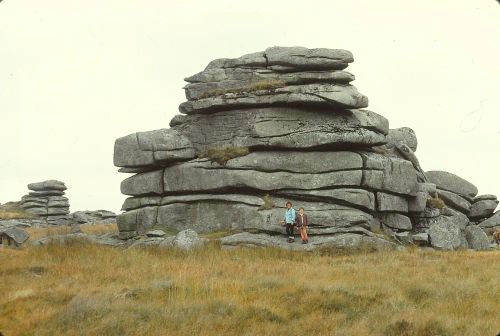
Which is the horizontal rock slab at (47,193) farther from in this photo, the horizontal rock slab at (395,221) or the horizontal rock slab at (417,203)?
the horizontal rock slab at (417,203)

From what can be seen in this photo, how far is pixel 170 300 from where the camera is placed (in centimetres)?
1633

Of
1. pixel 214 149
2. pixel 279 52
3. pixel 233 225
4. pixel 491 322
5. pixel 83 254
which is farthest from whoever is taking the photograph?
pixel 279 52

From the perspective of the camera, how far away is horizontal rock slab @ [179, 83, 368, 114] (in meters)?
33.9

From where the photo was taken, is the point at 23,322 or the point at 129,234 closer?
the point at 23,322

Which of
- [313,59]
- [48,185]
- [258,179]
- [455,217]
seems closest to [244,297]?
[258,179]

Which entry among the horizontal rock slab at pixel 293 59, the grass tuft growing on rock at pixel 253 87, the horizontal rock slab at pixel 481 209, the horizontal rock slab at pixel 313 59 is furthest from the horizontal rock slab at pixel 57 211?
the horizontal rock slab at pixel 481 209

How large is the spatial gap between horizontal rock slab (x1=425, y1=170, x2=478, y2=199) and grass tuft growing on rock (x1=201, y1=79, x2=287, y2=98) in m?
18.8

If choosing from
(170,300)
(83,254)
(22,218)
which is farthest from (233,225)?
(22,218)

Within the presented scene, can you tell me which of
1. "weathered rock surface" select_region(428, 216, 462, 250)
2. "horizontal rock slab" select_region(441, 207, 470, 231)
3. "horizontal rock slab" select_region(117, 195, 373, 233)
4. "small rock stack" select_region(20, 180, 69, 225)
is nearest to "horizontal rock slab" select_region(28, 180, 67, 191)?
"small rock stack" select_region(20, 180, 69, 225)

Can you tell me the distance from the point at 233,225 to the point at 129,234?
7402mm

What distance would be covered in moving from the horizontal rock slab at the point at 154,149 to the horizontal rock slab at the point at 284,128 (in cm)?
89

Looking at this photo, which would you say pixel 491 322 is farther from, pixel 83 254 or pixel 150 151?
pixel 150 151

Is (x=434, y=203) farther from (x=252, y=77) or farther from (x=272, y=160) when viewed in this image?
(x=252, y=77)

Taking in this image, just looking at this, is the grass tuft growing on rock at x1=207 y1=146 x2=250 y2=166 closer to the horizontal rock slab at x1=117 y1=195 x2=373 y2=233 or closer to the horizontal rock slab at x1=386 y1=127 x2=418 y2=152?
the horizontal rock slab at x1=117 y1=195 x2=373 y2=233
